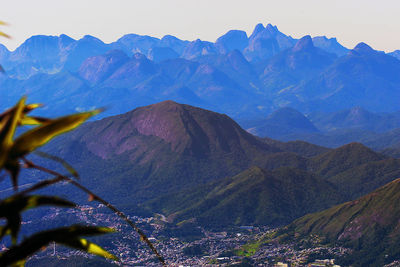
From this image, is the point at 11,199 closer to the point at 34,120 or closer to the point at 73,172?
the point at 73,172

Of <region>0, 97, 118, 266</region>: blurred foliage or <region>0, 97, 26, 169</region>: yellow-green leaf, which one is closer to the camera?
<region>0, 97, 26, 169</region>: yellow-green leaf

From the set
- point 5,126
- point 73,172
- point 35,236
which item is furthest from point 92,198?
point 5,126

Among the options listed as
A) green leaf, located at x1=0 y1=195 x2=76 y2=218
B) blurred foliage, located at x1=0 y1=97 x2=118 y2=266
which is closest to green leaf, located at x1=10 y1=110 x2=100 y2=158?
blurred foliage, located at x1=0 y1=97 x2=118 y2=266

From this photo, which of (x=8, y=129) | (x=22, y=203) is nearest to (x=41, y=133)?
(x=8, y=129)

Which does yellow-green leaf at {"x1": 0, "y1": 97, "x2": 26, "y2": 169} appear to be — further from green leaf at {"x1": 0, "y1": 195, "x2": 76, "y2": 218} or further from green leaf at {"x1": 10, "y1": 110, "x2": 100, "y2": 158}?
green leaf at {"x1": 0, "y1": 195, "x2": 76, "y2": 218}

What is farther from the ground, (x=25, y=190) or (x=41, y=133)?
(x=41, y=133)

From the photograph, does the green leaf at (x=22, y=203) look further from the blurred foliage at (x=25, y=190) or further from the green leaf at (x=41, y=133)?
the green leaf at (x=41, y=133)

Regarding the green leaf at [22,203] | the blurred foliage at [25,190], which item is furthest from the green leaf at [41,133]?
the green leaf at [22,203]

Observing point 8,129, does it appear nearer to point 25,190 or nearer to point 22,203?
point 25,190
